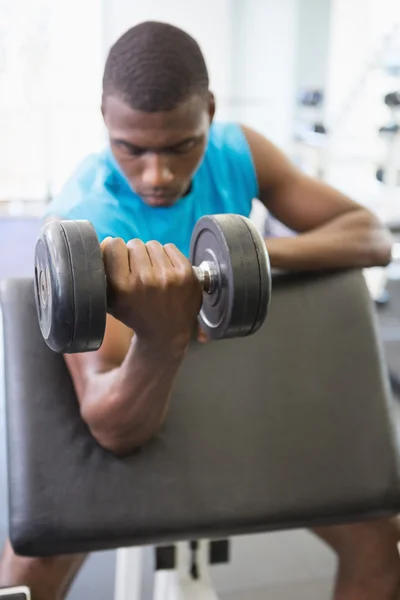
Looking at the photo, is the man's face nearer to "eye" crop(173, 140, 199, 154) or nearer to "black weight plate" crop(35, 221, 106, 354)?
"eye" crop(173, 140, 199, 154)

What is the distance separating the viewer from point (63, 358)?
84cm

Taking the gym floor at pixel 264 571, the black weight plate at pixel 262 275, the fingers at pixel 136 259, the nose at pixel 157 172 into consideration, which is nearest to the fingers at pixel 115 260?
the fingers at pixel 136 259

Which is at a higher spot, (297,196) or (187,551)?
(297,196)

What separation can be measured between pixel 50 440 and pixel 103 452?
2.6 inches

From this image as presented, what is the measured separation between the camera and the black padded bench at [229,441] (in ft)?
2.47

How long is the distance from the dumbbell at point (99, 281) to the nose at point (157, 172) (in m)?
0.19

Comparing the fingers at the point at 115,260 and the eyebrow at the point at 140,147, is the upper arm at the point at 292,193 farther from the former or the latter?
the fingers at the point at 115,260

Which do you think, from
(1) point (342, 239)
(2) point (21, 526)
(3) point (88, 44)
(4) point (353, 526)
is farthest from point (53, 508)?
(3) point (88, 44)

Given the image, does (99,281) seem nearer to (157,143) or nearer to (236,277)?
(236,277)

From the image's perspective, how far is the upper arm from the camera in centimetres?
107

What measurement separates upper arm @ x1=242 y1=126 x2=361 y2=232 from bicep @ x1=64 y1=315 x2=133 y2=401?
41 centimetres

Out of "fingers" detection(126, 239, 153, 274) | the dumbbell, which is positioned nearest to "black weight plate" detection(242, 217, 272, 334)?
the dumbbell

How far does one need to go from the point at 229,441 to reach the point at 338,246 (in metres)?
0.35

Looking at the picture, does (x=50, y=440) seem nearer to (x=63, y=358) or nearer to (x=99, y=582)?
(x=63, y=358)
